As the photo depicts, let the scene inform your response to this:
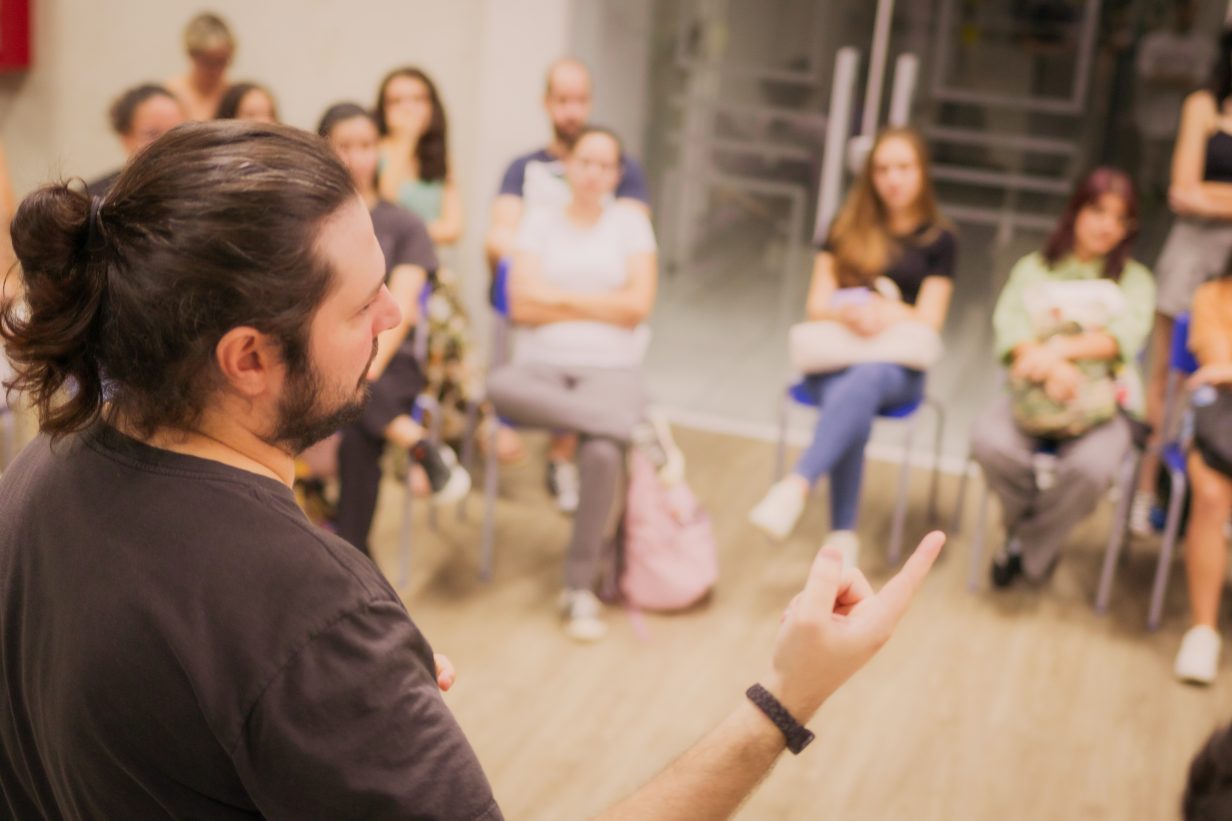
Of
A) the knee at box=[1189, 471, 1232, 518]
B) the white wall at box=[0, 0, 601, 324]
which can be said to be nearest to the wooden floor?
the knee at box=[1189, 471, 1232, 518]

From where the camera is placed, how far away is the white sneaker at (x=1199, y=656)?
11.3 feet

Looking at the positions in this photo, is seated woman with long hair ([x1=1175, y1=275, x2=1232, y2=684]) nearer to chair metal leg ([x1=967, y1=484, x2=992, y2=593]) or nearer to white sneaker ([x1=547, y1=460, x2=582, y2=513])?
chair metal leg ([x1=967, y1=484, x2=992, y2=593])

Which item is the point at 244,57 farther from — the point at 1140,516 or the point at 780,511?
the point at 1140,516

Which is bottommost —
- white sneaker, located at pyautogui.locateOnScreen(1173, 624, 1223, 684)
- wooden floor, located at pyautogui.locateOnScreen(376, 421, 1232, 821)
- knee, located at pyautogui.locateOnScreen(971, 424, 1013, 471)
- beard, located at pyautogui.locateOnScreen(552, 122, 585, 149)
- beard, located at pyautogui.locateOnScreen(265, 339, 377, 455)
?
wooden floor, located at pyautogui.locateOnScreen(376, 421, 1232, 821)

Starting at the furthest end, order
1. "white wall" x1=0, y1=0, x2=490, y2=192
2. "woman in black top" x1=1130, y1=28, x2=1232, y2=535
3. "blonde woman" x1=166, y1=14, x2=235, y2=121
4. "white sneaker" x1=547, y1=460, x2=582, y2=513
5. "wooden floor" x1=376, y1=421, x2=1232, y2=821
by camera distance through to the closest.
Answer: "white wall" x1=0, y1=0, x2=490, y2=192
"blonde woman" x1=166, y1=14, x2=235, y2=121
"white sneaker" x1=547, y1=460, x2=582, y2=513
"woman in black top" x1=1130, y1=28, x2=1232, y2=535
"wooden floor" x1=376, y1=421, x2=1232, y2=821

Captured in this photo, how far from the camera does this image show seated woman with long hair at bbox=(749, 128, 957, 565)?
12.6ft

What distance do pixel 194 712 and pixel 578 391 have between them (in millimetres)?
2833

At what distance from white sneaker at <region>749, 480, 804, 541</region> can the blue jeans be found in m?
0.09

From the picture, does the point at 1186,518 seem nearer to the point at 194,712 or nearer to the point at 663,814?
the point at 663,814

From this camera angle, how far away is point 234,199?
982 mm

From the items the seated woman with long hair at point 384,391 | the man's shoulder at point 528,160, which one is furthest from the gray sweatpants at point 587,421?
the man's shoulder at point 528,160

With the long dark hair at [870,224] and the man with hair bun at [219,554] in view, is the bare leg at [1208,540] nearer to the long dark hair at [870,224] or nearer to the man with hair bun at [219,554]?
the long dark hair at [870,224]

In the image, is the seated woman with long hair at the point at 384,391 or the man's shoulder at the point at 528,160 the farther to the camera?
the man's shoulder at the point at 528,160

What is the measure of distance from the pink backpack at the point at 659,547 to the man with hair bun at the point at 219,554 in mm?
2566
